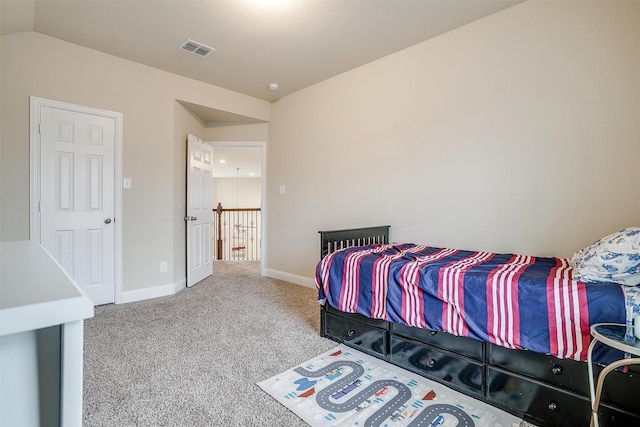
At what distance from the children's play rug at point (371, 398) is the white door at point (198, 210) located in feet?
8.22

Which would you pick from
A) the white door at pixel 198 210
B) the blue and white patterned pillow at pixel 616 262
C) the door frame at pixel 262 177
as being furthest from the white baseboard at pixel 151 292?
the blue and white patterned pillow at pixel 616 262

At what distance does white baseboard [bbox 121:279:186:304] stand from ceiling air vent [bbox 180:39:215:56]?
8.21 feet

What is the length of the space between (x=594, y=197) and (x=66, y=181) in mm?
4302

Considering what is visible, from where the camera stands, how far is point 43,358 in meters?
0.48

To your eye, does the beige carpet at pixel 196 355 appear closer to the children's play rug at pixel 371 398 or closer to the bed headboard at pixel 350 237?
the children's play rug at pixel 371 398

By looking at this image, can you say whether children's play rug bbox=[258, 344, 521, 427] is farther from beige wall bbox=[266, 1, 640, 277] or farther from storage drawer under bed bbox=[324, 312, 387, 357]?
beige wall bbox=[266, 1, 640, 277]

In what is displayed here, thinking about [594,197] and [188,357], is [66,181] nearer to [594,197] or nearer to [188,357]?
[188,357]

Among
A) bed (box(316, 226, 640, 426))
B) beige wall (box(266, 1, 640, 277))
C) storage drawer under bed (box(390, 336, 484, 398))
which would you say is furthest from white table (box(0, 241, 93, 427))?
beige wall (box(266, 1, 640, 277))

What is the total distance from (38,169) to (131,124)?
91cm

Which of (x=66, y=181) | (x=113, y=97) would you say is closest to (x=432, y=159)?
(x=113, y=97)

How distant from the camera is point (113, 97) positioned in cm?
318

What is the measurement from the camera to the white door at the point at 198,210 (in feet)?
12.7

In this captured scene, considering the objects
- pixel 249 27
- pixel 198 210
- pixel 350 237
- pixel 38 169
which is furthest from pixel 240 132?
pixel 350 237

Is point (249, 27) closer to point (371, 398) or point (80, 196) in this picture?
point (80, 196)
